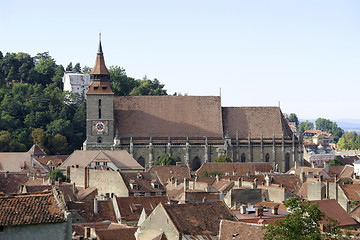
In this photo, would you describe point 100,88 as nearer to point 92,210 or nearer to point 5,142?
point 5,142

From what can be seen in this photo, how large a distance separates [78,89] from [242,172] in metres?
83.7

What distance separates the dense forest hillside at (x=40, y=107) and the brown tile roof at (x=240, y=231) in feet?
278

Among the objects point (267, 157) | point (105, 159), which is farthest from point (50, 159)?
point (267, 157)

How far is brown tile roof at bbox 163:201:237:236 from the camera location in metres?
35.8

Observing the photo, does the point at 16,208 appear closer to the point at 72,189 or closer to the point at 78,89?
the point at 72,189

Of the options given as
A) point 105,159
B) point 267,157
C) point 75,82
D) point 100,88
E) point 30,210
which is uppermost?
point 75,82

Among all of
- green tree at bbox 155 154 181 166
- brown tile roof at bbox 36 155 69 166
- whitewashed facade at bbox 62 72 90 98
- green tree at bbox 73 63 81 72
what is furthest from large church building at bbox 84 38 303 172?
green tree at bbox 73 63 81 72

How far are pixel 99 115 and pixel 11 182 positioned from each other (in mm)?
34701

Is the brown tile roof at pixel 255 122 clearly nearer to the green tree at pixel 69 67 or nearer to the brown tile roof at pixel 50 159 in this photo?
the brown tile roof at pixel 50 159

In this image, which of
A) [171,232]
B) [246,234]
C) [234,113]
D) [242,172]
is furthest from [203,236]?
[234,113]

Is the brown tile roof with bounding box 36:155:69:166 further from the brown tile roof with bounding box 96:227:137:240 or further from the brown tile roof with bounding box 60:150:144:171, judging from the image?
the brown tile roof with bounding box 96:227:137:240

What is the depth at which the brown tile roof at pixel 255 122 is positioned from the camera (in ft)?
358

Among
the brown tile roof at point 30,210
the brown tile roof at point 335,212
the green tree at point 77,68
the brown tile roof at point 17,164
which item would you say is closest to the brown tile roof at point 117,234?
the brown tile roof at point 335,212

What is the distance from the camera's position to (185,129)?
108 m
